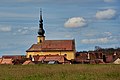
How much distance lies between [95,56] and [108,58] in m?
3.94

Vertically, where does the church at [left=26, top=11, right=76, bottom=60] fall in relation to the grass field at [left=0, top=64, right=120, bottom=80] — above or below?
above

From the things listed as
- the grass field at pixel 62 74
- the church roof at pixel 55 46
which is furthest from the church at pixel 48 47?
the grass field at pixel 62 74

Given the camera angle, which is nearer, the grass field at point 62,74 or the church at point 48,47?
the grass field at point 62,74

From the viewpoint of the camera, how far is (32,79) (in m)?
22.2

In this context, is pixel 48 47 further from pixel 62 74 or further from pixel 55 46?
pixel 62 74

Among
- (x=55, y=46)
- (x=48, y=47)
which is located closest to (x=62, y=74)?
(x=48, y=47)

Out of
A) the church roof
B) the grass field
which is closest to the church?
the church roof

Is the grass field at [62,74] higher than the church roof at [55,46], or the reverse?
the church roof at [55,46]

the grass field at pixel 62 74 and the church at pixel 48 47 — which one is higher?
the church at pixel 48 47

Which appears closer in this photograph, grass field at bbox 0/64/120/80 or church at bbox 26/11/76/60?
grass field at bbox 0/64/120/80

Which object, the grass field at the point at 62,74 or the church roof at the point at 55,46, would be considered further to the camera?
the church roof at the point at 55,46

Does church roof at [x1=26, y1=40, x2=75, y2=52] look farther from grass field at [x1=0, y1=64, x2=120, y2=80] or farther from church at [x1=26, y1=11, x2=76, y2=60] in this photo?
grass field at [x1=0, y1=64, x2=120, y2=80]

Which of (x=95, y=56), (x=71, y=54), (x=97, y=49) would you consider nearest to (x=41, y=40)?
(x=71, y=54)

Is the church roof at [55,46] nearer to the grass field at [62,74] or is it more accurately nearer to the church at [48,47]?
the church at [48,47]
